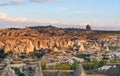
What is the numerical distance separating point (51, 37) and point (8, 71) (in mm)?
106123

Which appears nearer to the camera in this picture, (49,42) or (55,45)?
(55,45)

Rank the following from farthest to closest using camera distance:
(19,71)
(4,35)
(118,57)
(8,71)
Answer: (4,35) < (118,57) < (19,71) < (8,71)

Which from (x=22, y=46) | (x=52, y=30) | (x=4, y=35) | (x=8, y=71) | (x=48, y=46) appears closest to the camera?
(x=8, y=71)

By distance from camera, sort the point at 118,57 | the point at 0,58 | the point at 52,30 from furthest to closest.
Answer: the point at 52,30, the point at 0,58, the point at 118,57

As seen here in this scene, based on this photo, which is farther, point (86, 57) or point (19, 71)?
point (86, 57)

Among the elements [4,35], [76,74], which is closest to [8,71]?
[76,74]

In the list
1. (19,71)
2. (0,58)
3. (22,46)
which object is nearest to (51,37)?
(22,46)

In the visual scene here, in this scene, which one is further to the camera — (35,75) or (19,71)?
(19,71)

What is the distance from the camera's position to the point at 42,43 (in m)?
129

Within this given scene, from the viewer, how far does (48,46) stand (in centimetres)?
12681

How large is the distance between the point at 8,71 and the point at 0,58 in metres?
52.1

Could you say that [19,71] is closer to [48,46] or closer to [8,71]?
[8,71]

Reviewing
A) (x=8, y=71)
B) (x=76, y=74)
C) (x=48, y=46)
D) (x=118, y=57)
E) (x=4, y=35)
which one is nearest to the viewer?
(x=8, y=71)

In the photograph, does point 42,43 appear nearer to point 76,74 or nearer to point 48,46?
point 48,46
